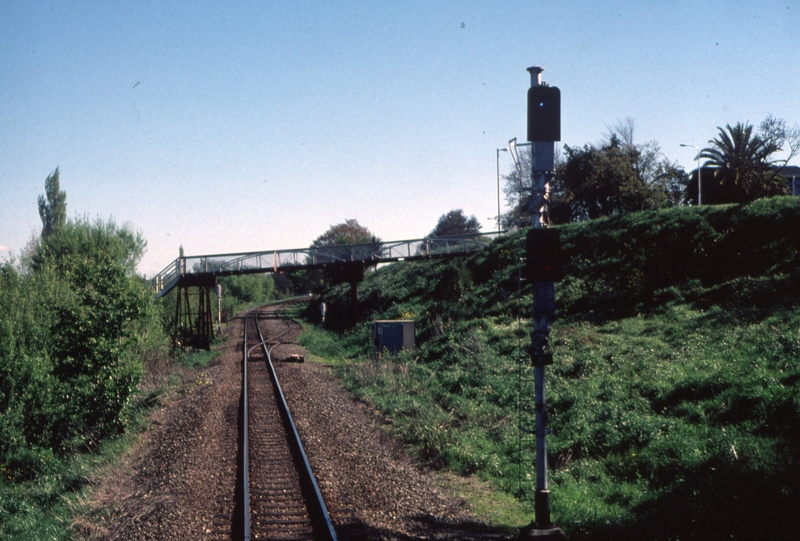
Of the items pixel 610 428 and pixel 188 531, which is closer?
pixel 188 531

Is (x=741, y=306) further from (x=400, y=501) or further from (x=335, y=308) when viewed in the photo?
(x=335, y=308)

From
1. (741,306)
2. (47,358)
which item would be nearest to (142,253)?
(47,358)

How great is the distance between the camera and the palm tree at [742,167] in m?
38.8

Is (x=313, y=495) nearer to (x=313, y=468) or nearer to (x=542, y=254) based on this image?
(x=313, y=468)

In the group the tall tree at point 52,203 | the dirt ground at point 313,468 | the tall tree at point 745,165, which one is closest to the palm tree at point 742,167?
the tall tree at point 745,165

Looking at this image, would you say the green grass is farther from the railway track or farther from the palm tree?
the palm tree

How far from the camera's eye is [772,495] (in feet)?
22.5

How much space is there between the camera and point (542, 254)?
7.16 metres

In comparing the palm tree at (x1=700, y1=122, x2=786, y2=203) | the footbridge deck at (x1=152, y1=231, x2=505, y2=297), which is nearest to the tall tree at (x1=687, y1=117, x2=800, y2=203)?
the palm tree at (x1=700, y1=122, x2=786, y2=203)

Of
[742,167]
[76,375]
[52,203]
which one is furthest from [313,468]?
[52,203]

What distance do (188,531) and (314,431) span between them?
550 centimetres

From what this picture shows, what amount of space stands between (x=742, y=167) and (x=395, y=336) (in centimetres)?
2919

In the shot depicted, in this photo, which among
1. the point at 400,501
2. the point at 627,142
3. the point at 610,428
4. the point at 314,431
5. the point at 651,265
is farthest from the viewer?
the point at 627,142

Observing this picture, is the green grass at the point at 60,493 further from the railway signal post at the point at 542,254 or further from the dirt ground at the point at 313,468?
the railway signal post at the point at 542,254
